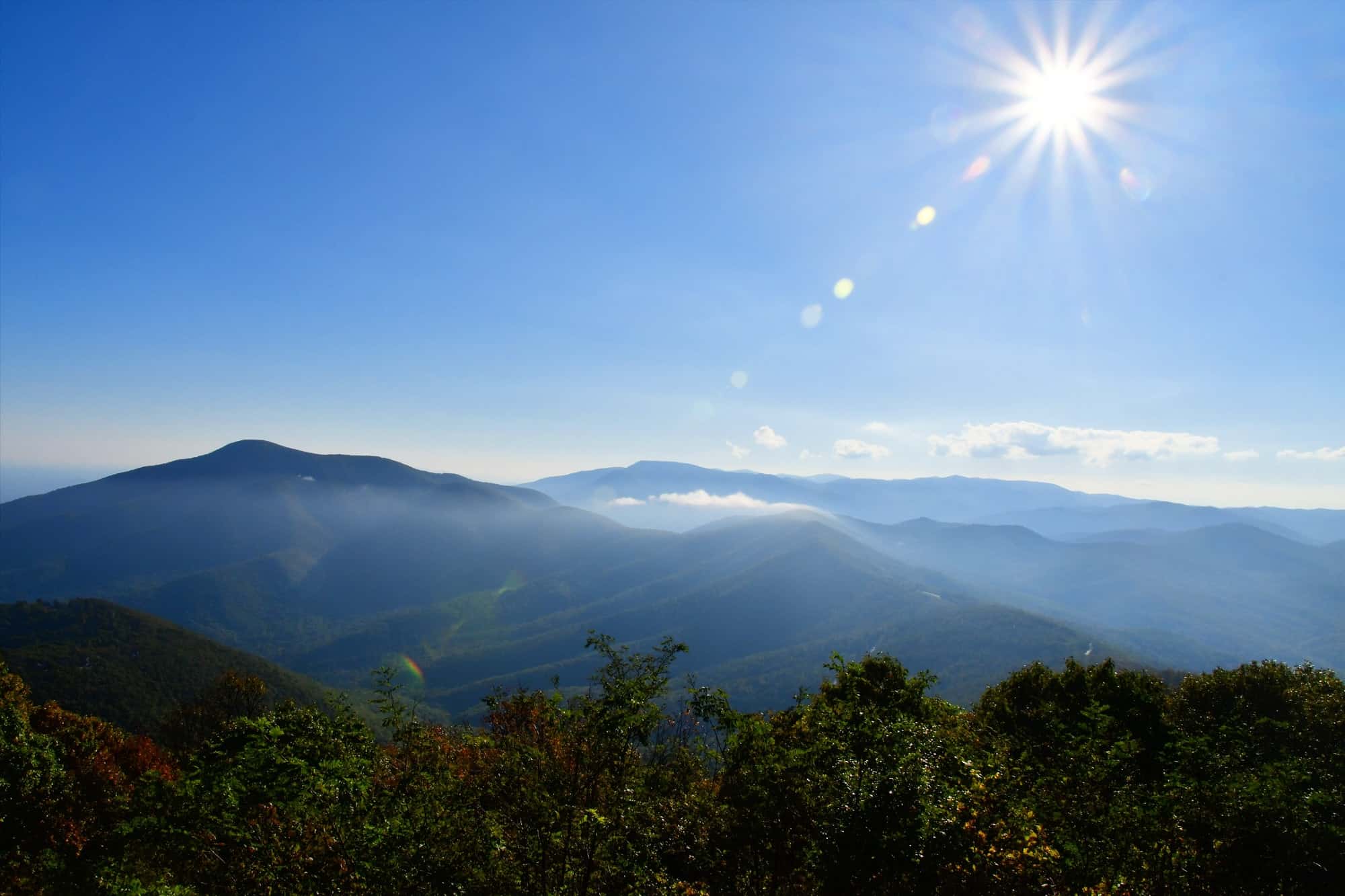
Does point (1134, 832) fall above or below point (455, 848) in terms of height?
below

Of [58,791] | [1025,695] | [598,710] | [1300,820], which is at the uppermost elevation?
[598,710]

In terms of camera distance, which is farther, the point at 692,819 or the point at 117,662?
the point at 117,662

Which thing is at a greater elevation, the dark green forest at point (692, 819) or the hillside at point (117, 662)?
the dark green forest at point (692, 819)

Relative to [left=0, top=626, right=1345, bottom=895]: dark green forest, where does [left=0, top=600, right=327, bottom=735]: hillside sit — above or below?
below

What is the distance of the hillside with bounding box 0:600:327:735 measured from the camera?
401 ft

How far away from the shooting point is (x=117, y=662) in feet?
479

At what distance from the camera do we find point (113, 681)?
5256 inches

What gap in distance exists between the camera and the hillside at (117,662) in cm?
12237

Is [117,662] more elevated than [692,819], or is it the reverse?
[692,819]

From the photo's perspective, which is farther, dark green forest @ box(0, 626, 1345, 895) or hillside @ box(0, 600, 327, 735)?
Result: hillside @ box(0, 600, 327, 735)

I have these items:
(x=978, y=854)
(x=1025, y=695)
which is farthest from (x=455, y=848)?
(x=1025, y=695)

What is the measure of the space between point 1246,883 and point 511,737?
16.6 metres

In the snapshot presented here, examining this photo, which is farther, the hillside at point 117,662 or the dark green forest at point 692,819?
the hillside at point 117,662

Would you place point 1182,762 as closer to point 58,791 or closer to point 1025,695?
point 1025,695
